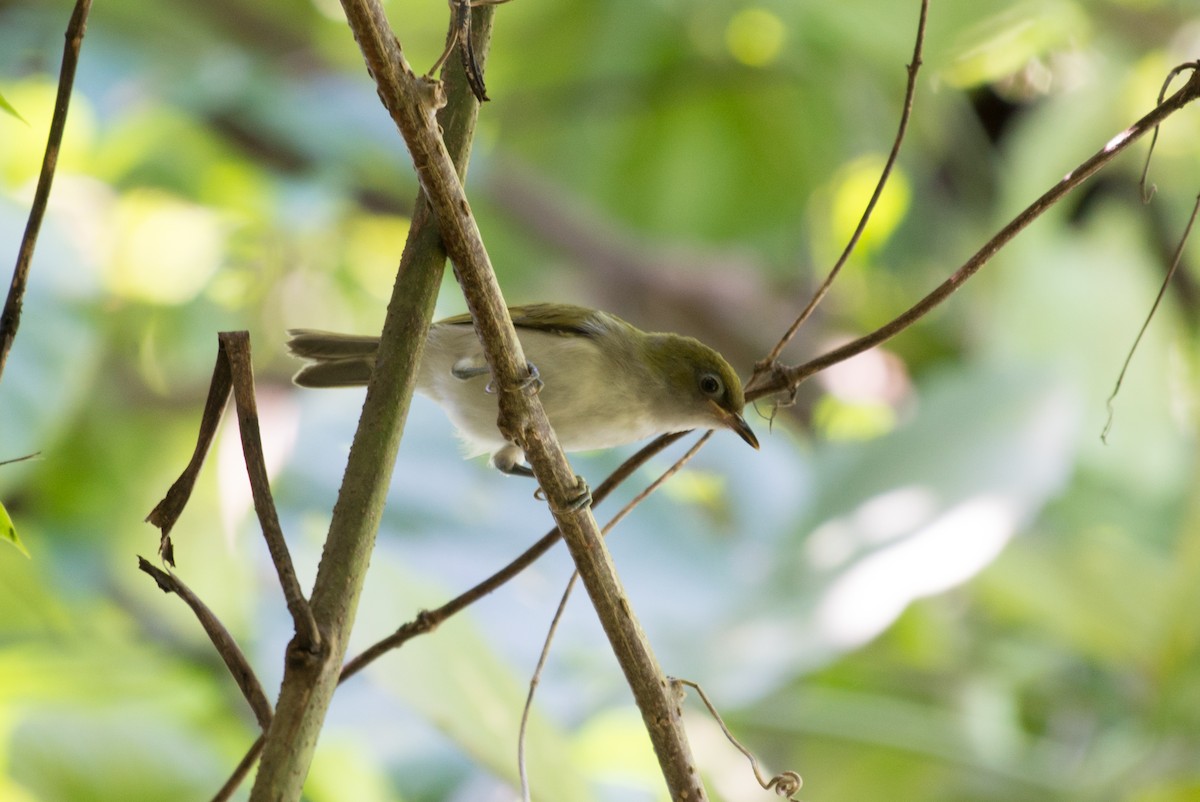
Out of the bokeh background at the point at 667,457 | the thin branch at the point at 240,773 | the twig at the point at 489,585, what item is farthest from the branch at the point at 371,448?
the bokeh background at the point at 667,457

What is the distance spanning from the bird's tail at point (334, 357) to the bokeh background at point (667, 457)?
0.51m

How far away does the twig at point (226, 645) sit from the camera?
941 mm

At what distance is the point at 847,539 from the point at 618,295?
2.00m

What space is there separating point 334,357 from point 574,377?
549mm

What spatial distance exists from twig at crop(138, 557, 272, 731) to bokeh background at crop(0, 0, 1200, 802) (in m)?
0.57

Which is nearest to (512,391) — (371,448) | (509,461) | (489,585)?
(371,448)

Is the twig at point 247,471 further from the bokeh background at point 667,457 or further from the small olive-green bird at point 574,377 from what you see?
the small olive-green bird at point 574,377

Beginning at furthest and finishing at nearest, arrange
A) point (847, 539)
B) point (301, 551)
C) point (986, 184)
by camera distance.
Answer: point (986, 184)
point (847, 539)
point (301, 551)

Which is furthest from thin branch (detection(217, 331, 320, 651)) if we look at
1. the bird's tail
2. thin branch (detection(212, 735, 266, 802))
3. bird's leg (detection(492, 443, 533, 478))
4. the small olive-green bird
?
the bird's tail

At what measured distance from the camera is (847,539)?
327 cm

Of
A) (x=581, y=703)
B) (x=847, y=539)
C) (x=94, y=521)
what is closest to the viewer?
(x=581, y=703)

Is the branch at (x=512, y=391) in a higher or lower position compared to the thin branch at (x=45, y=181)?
lower

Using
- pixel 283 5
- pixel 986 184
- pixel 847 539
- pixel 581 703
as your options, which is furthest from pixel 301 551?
pixel 986 184

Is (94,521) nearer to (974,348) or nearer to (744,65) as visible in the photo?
(744,65)
